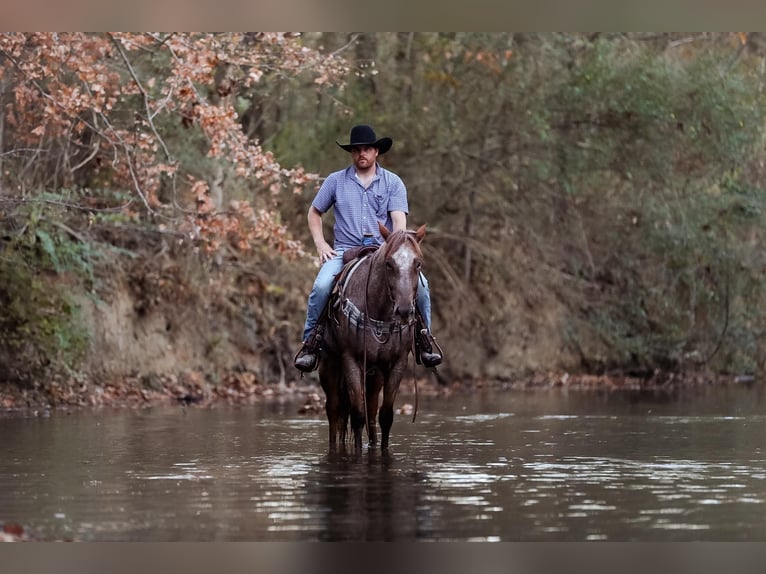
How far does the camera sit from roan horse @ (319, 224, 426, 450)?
1362 centimetres

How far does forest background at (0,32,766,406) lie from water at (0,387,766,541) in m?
5.06

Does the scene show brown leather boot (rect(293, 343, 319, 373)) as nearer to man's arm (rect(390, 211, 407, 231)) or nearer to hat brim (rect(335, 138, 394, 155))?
man's arm (rect(390, 211, 407, 231))

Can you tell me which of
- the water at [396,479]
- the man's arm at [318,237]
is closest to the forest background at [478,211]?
the water at [396,479]

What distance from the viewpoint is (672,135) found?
30.0m

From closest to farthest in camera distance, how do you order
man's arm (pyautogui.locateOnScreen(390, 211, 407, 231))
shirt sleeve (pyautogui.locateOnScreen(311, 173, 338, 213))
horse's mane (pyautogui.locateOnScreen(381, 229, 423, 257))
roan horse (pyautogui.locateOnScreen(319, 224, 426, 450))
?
horse's mane (pyautogui.locateOnScreen(381, 229, 423, 257)) → roan horse (pyautogui.locateOnScreen(319, 224, 426, 450)) → man's arm (pyautogui.locateOnScreen(390, 211, 407, 231)) → shirt sleeve (pyautogui.locateOnScreen(311, 173, 338, 213))

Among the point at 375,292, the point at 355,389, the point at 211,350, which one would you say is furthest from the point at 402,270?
the point at 211,350

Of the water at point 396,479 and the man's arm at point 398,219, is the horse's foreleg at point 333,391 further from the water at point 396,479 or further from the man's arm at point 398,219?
the man's arm at point 398,219

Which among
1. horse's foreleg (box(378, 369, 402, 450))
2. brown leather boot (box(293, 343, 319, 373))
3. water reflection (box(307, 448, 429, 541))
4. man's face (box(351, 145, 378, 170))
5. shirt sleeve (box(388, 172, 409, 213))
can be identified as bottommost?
water reflection (box(307, 448, 429, 541))

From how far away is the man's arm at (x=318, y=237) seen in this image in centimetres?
1471

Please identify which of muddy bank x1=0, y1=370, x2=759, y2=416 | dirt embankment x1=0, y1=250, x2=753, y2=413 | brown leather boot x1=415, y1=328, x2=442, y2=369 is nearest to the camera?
brown leather boot x1=415, y1=328, x2=442, y2=369

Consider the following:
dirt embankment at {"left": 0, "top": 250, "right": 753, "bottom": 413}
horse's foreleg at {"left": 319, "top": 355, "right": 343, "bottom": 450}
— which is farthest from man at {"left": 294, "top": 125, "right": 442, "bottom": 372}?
dirt embankment at {"left": 0, "top": 250, "right": 753, "bottom": 413}

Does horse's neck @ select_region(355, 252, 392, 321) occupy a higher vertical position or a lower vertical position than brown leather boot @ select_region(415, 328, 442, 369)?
higher
